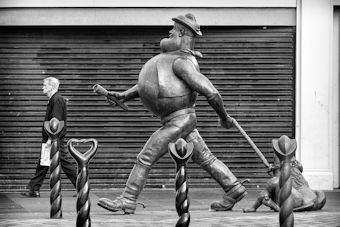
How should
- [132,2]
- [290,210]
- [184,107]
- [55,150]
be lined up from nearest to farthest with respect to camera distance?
[290,210], [55,150], [184,107], [132,2]

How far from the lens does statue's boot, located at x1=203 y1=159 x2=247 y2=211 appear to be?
1121 cm

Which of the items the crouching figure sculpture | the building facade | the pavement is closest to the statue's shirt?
the pavement

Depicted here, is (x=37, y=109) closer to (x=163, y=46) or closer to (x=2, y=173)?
(x=2, y=173)

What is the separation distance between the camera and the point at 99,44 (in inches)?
680

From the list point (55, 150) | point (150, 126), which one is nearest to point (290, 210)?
point (55, 150)

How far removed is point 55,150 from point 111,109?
722 centimetres

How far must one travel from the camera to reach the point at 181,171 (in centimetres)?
835

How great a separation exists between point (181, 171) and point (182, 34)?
3.23m

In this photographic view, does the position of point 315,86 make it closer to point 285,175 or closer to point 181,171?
point 285,175

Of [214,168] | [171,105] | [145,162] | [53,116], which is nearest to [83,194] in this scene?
[145,162]

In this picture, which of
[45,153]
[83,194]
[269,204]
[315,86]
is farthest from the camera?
[315,86]

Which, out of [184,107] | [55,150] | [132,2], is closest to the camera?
[55,150]

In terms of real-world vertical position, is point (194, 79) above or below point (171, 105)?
above

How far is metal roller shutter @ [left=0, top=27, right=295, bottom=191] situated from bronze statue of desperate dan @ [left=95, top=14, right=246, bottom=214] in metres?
6.04
